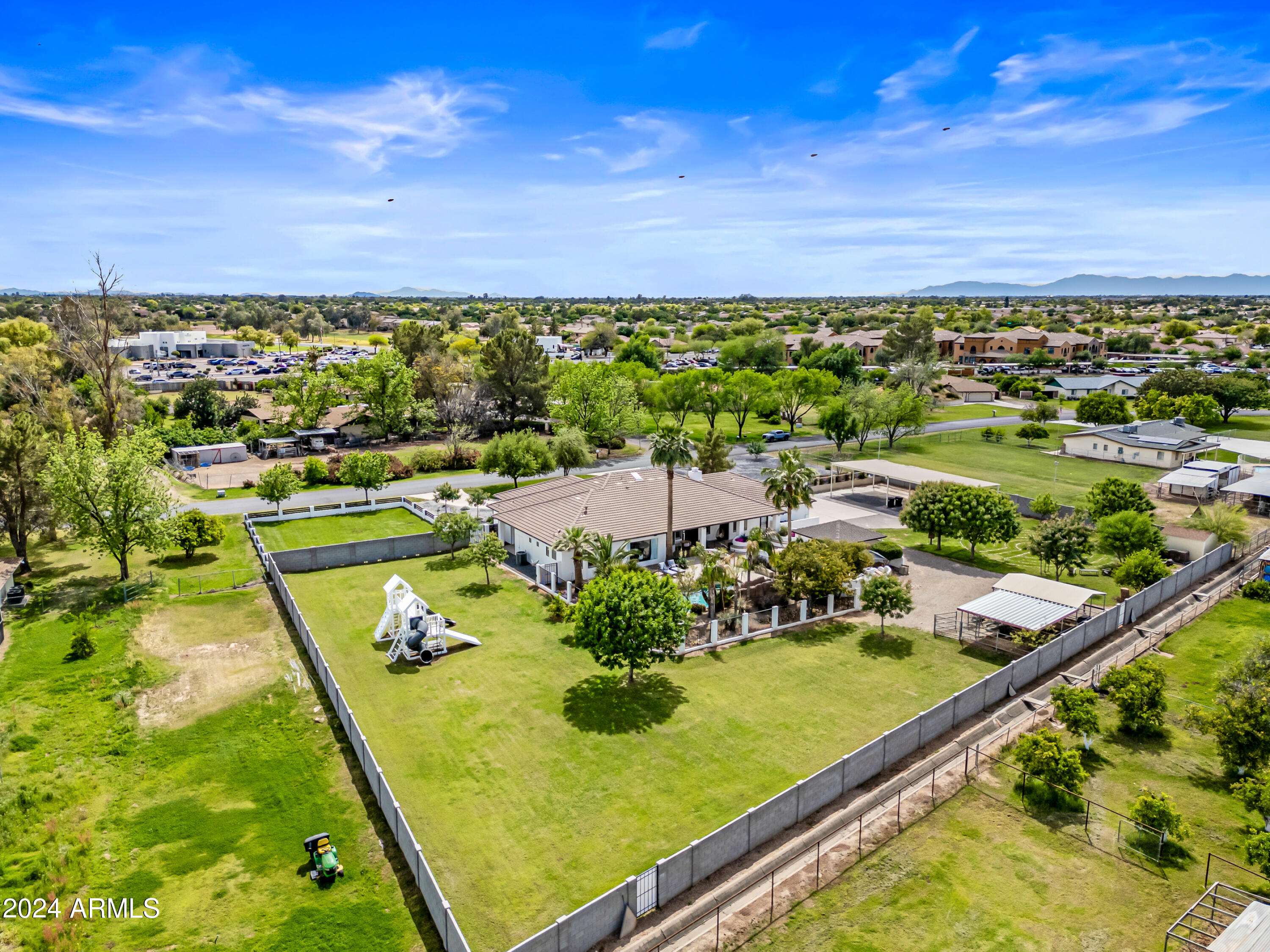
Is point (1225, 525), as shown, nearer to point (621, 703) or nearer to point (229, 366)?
point (621, 703)

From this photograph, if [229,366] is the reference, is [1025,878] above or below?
below

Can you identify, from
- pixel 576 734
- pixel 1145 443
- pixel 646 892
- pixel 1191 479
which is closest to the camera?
pixel 646 892

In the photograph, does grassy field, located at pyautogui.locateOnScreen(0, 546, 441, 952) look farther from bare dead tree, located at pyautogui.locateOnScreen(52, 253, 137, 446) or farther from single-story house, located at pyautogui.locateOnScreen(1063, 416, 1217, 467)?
single-story house, located at pyautogui.locateOnScreen(1063, 416, 1217, 467)

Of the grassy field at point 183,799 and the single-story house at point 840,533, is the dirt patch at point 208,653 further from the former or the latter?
the single-story house at point 840,533

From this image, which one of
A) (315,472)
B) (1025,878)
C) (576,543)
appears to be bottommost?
(1025,878)

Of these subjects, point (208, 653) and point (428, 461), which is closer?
point (208, 653)

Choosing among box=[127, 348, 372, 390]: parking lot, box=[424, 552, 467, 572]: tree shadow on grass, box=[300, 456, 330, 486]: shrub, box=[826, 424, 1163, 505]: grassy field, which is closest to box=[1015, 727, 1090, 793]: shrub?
box=[424, 552, 467, 572]: tree shadow on grass

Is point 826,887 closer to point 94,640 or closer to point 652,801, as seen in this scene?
point 652,801

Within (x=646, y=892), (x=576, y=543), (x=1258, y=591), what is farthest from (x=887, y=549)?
(x=646, y=892)
